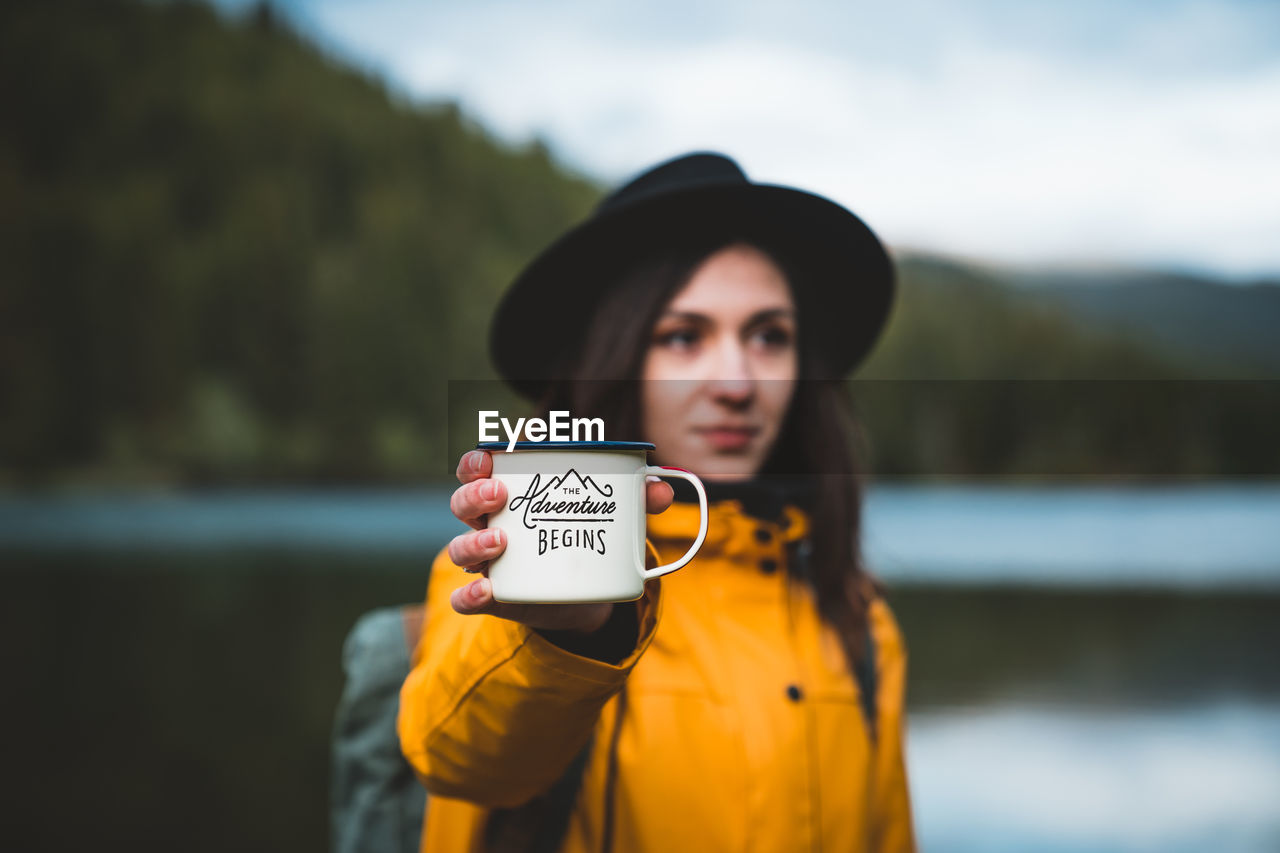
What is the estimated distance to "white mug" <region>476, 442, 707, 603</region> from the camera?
810mm

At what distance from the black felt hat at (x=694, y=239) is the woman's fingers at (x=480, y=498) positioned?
1.40 feet

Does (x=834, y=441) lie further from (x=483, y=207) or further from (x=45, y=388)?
(x=483, y=207)

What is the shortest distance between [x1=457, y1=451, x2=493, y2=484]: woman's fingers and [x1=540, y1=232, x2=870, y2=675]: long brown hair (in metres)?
0.23

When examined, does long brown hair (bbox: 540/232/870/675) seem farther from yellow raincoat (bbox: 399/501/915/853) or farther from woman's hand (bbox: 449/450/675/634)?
woman's hand (bbox: 449/450/675/634)

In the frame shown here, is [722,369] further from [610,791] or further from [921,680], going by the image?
[921,680]

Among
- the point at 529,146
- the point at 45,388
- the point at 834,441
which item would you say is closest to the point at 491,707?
the point at 834,441

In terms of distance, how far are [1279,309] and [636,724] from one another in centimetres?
209

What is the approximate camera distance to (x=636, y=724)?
1.30m

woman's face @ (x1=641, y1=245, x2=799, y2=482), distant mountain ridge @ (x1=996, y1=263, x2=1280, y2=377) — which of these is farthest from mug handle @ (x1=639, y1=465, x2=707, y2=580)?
distant mountain ridge @ (x1=996, y1=263, x2=1280, y2=377)

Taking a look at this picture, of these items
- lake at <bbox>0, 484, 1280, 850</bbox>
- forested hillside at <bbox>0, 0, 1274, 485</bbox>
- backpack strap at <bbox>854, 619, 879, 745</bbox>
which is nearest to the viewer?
backpack strap at <bbox>854, 619, 879, 745</bbox>

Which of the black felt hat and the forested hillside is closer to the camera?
the black felt hat

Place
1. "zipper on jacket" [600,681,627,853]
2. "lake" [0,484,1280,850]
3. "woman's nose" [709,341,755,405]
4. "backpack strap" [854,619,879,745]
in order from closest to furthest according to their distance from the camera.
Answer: "woman's nose" [709,341,755,405] < "zipper on jacket" [600,681,627,853] < "backpack strap" [854,619,879,745] < "lake" [0,484,1280,850]

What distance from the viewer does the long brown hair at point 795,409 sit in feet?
3.89

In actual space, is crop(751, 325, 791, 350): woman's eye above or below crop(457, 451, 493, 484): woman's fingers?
above
